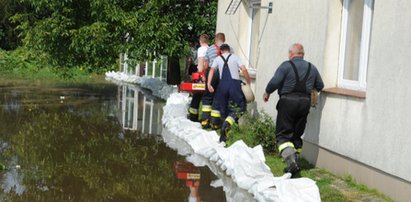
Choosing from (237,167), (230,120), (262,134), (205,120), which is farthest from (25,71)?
(237,167)

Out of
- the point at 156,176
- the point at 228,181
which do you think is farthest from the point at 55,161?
the point at 228,181

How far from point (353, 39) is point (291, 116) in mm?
1440

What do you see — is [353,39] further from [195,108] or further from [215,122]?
[195,108]

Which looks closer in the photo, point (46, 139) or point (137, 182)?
point (137, 182)

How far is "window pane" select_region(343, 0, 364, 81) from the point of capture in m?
8.22

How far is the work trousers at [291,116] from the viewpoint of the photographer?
790 cm

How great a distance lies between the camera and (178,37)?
698 inches

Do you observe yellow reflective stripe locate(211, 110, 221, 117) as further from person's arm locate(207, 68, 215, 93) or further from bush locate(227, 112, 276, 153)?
bush locate(227, 112, 276, 153)

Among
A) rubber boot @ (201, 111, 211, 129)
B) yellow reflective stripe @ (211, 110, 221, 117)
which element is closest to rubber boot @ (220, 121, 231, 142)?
yellow reflective stripe @ (211, 110, 221, 117)

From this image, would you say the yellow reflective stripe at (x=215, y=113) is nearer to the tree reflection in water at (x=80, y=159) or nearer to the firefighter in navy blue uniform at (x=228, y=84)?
the firefighter in navy blue uniform at (x=228, y=84)

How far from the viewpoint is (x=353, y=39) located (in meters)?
8.38

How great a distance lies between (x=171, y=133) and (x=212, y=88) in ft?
4.87

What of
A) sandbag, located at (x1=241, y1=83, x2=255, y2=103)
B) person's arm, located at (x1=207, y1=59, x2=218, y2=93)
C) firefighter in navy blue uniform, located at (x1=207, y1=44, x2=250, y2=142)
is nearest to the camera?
firefighter in navy blue uniform, located at (x1=207, y1=44, x2=250, y2=142)

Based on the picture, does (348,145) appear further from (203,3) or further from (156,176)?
(203,3)
